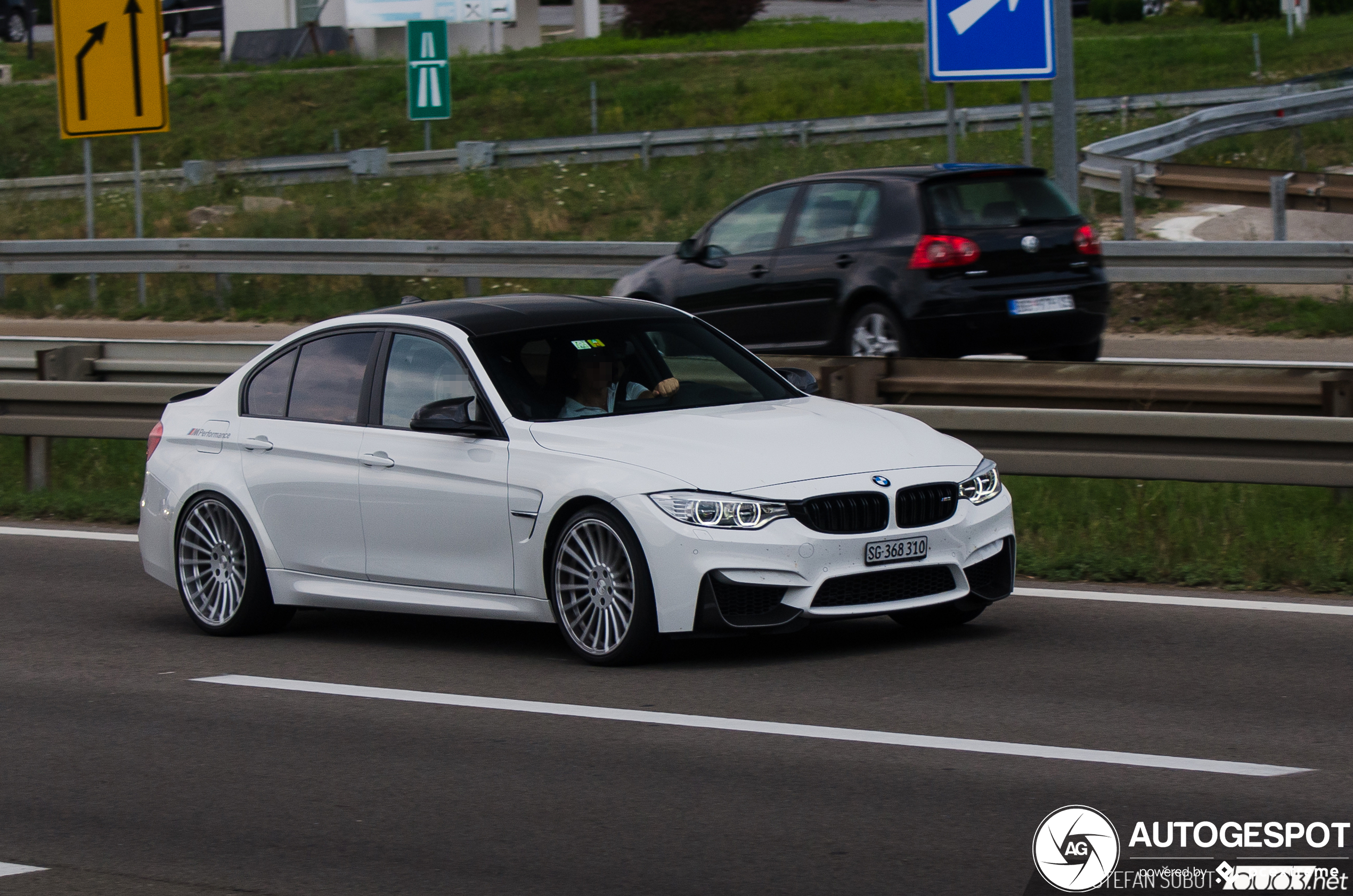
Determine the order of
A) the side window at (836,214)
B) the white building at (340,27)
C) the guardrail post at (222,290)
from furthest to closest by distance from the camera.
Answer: the white building at (340,27)
the guardrail post at (222,290)
the side window at (836,214)

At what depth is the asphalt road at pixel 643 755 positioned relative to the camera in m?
5.61

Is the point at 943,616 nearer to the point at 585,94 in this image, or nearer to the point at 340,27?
the point at 585,94

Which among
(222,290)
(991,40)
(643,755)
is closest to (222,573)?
(643,755)

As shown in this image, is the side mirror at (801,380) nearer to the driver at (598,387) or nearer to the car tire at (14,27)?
the driver at (598,387)

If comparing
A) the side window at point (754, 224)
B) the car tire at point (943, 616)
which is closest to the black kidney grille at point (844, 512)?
A: the car tire at point (943, 616)

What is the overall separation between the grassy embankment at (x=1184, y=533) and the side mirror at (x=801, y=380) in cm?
169

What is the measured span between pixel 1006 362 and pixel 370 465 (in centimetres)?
427

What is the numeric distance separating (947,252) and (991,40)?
2.91 metres

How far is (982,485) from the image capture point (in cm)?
833

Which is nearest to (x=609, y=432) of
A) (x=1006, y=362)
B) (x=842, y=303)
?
(x=1006, y=362)

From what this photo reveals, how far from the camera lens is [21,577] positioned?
11.2 metres

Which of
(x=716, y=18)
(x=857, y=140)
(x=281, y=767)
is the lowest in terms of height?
(x=281, y=767)

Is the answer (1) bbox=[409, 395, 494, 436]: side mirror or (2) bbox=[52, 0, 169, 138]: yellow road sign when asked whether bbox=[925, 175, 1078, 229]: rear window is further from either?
(2) bbox=[52, 0, 169, 138]: yellow road sign

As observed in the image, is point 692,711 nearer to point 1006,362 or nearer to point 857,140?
point 1006,362
